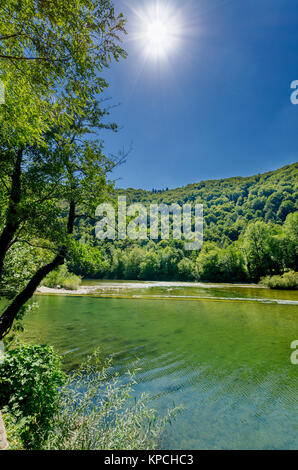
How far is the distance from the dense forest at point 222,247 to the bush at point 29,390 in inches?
79.0

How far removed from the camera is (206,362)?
8.85m

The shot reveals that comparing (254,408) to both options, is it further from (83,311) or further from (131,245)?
(131,245)

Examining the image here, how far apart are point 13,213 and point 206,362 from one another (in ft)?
28.6

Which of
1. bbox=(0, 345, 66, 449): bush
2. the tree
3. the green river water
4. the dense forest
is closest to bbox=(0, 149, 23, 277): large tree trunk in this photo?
the tree

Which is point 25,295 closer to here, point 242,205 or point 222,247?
point 222,247

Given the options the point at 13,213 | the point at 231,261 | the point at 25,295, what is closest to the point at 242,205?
the point at 231,261

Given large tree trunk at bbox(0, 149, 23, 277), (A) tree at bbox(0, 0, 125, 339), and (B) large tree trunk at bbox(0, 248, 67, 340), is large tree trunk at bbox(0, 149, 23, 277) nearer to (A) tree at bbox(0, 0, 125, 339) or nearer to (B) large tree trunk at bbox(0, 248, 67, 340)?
(A) tree at bbox(0, 0, 125, 339)

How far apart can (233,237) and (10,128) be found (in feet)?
370

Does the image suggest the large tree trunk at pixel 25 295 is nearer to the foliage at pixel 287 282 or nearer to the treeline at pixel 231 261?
the treeline at pixel 231 261

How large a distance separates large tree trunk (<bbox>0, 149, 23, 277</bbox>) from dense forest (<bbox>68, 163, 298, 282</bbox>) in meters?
1.34

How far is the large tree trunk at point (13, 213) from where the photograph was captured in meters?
4.28

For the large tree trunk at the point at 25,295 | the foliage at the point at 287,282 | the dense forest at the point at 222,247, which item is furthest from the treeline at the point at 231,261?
the large tree trunk at the point at 25,295
